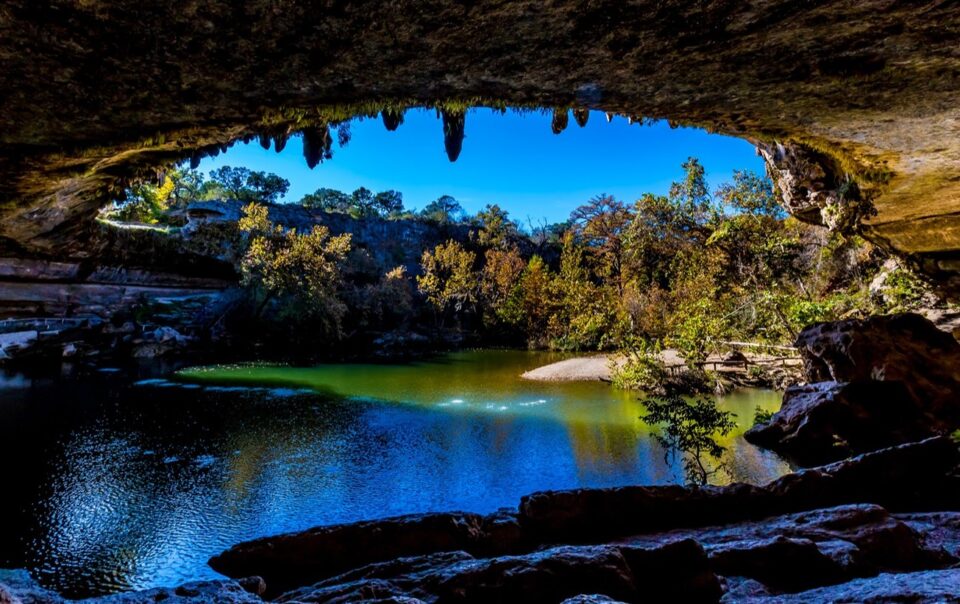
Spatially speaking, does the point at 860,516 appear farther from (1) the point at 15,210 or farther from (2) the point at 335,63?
(1) the point at 15,210

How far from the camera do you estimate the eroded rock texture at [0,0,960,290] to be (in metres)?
2.51

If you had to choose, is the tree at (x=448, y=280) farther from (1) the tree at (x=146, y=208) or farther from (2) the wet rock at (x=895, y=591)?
(2) the wet rock at (x=895, y=591)

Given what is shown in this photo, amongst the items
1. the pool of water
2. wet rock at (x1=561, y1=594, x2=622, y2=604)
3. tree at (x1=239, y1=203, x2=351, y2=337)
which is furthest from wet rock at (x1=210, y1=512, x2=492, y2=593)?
tree at (x1=239, y1=203, x2=351, y2=337)

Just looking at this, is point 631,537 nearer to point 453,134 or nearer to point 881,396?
point 453,134

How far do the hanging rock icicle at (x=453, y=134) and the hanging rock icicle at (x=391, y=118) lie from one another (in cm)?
40

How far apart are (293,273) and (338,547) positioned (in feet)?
83.7

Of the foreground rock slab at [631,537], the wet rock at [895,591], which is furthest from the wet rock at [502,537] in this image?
the wet rock at [895,591]

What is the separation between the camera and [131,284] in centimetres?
2647

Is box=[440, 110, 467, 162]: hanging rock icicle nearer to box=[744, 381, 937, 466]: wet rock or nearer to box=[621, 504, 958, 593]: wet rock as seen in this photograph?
box=[621, 504, 958, 593]: wet rock

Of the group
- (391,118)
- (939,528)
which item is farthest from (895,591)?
(391,118)

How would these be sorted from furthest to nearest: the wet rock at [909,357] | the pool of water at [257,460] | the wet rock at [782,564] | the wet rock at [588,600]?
the wet rock at [909,357] < the pool of water at [257,460] < the wet rock at [782,564] < the wet rock at [588,600]

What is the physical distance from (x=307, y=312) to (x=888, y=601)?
29192 millimetres

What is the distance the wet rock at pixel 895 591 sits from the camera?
2.49m

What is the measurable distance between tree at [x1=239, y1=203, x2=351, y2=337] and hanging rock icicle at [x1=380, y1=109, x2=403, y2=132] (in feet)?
85.6
